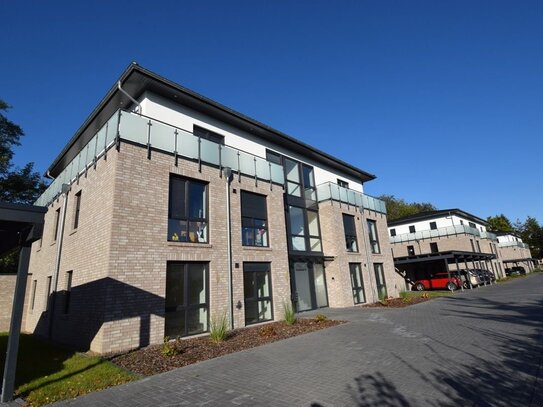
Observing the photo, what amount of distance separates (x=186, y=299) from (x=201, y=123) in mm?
7532

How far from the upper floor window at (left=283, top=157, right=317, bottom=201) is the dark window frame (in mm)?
5278

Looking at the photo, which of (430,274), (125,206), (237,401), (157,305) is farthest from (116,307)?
(430,274)

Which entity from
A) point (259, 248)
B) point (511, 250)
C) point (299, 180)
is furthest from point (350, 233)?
point (511, 250)

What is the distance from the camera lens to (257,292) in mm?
12680

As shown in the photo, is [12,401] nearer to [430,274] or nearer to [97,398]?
[97,398]

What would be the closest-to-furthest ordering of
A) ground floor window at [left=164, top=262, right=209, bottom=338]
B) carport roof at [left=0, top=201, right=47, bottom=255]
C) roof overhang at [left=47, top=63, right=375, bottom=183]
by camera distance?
carport roof at [left=0, top=201, right=47, bottom=255] → ground floor window at [left=164, top=262, right=209, bottom=338] → roof overhang at [left=47, top=63, right=375, bottom=183]

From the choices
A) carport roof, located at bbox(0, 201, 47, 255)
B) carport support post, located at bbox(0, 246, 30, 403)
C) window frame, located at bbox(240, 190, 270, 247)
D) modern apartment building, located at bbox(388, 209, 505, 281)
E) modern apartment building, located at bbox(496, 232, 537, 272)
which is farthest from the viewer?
modern apartment building, located at bbox(496, 232, 537, 272)

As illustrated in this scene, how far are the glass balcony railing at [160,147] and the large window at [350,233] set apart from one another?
20.8ft

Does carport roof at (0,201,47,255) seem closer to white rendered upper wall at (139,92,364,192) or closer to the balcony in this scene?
white rendered upper wall at (139,92,364,192)

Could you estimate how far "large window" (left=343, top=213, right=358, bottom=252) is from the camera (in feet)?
62.5

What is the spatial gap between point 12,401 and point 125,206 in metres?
5.28

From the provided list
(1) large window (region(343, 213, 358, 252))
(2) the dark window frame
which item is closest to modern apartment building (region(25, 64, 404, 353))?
(1) large window (region(343, 213, 358, 252))

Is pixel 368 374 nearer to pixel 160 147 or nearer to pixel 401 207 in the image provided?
pixel 160 147

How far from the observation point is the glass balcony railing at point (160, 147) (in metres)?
10.3
